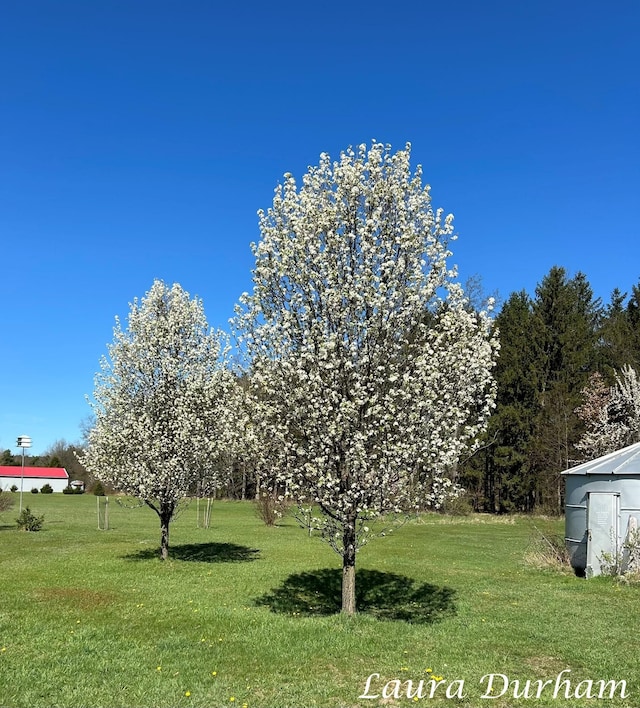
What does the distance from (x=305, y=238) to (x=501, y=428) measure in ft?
121

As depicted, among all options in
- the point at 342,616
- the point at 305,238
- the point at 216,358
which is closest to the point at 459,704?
the point at 342,616

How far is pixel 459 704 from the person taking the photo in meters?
6.62

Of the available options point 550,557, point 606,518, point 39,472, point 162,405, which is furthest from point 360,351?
point 39,472

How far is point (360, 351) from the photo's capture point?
30.6 feet

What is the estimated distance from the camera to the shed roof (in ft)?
54.1

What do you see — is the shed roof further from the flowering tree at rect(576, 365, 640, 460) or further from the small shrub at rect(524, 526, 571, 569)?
the flowering tree at rect(576, 365, 640, 460)

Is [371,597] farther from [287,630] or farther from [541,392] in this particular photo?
[541,392]

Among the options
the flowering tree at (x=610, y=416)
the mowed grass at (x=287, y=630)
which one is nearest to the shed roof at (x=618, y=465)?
the mowed grass at (x=287, y=630)

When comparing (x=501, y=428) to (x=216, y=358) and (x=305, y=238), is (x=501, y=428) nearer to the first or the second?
(x=216, y=358)

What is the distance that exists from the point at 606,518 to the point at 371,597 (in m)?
7.17

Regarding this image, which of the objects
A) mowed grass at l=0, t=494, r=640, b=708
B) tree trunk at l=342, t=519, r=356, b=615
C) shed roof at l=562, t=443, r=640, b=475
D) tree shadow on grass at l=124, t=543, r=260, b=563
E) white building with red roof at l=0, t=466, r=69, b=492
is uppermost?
shed roof at l=562, t=443, r=640, b=475

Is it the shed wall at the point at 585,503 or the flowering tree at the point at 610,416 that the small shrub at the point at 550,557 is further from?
the flowering tree at the point at 610,416

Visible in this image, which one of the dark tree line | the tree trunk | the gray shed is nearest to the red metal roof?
the dark tree line

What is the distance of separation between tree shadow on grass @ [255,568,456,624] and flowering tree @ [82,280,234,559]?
4.21 meters
